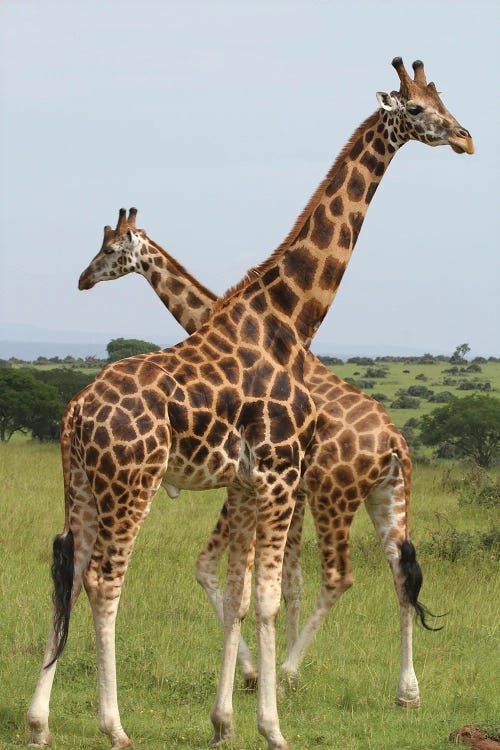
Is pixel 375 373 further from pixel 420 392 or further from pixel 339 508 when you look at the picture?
pixel 339 508

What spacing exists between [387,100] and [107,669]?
4.12 metres

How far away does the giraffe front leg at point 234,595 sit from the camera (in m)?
6.49

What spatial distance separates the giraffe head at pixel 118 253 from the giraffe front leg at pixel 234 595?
348 cm

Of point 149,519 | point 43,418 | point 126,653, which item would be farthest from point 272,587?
point 43,418

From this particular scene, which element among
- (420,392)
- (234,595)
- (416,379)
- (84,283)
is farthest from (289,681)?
(416,379)

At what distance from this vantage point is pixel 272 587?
6.43 m

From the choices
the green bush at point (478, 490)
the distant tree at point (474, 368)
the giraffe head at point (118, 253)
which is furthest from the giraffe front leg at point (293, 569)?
the distant tree at point (474, 368)

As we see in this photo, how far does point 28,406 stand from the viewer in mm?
28359

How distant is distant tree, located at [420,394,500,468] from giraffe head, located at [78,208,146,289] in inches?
768

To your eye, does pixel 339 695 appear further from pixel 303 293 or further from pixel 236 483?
pixel 303 293

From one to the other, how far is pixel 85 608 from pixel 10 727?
2987mm

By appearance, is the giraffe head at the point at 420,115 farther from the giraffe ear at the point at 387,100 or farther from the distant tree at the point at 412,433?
the distant tree at the point at 412,433

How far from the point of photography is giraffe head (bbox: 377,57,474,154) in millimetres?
7113

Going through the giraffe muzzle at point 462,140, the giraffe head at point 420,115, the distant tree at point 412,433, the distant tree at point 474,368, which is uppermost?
the distant tree at point 474,368
